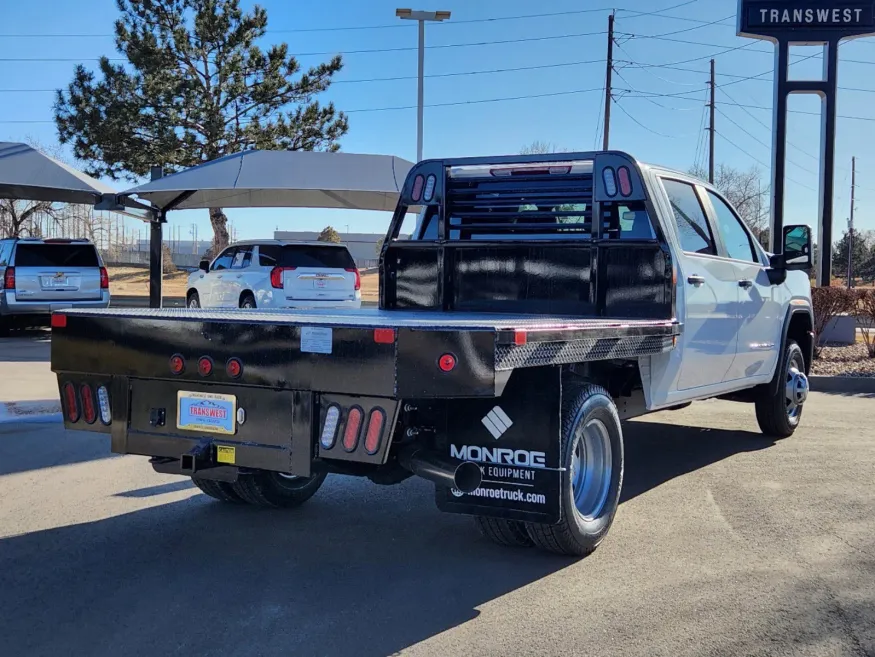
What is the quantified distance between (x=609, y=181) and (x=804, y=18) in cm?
1662

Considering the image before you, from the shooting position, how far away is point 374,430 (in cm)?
390

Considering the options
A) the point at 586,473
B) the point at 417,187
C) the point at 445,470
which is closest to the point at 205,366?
the point at 445,470

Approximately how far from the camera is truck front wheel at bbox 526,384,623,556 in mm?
4359

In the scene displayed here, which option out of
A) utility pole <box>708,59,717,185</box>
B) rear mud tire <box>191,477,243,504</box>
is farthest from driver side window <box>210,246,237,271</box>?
utility pole <box>708,59,717,185</box>

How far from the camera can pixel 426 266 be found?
6.43 metres

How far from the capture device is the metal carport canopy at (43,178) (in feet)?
68.9

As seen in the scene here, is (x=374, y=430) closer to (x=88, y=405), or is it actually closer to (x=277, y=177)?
(x=88, y=405)

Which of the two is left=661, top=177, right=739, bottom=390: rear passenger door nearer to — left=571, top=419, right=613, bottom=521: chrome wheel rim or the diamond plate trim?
the diamond plate trim

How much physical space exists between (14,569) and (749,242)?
5.90 meters

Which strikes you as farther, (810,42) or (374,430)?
(810,42)

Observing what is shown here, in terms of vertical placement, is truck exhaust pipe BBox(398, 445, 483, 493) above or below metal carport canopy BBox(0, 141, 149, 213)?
below

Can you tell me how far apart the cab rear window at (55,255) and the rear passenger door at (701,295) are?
13.6 m

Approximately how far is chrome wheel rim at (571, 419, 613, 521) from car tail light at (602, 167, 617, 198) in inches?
68.0

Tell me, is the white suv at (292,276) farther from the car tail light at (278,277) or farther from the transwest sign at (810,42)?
the transwest sign at (810,42)
